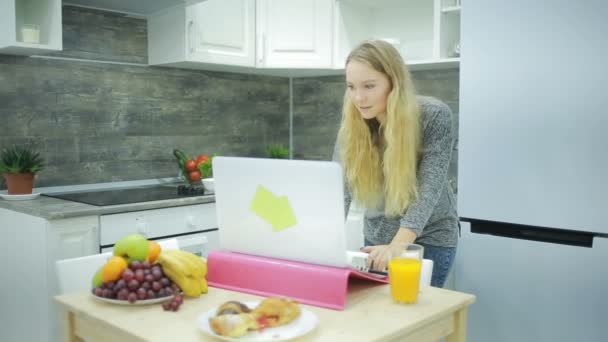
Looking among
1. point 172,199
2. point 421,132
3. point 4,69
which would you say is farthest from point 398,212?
point 4,69

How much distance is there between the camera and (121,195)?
9.14 ft

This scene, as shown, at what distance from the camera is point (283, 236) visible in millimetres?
1315

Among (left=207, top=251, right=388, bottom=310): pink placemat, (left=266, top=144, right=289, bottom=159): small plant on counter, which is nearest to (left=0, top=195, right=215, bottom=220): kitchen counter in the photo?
(left=266, top=144, right=289, bottom=159): small plant on counter

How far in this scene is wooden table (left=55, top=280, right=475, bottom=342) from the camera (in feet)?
3.70

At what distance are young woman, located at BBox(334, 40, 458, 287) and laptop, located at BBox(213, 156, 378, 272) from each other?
0.34m

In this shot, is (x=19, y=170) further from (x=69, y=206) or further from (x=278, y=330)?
(x=278, y=330)

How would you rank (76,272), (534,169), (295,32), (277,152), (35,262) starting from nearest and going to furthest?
(76,272) < (534,169) < (35,262) < (295,32) < (277,152)

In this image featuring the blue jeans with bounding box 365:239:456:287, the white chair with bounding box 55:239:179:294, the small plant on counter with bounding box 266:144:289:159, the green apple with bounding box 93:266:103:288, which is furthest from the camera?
the small plant on counter with bounding box 266:144:289:159

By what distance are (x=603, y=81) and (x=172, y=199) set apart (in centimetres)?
173

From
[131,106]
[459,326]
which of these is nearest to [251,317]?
[459,326]

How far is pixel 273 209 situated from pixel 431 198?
0.57m

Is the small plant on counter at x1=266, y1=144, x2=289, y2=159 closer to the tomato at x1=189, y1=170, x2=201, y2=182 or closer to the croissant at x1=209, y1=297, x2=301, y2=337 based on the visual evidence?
the tomato at x1=189, y1=170, x2=201, y2=182

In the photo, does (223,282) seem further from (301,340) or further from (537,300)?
(537,300)

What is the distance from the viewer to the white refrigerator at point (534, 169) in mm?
1993
